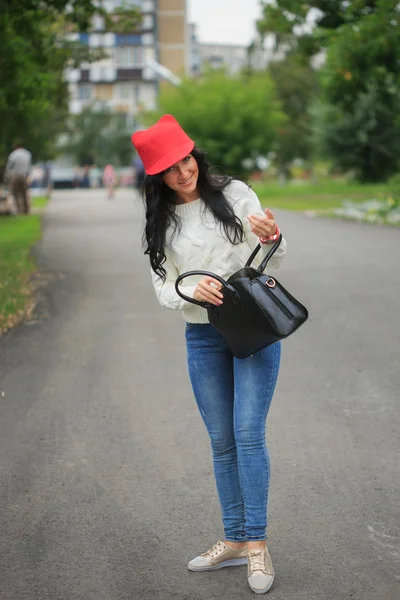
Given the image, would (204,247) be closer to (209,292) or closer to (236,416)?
(209,292)

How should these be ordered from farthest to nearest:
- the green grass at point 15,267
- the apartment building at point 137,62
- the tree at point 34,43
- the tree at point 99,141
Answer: the apartment building at point 137,62 → the tree at point 99,141 → the tree at point 34,43 → the green grass at point 15,267

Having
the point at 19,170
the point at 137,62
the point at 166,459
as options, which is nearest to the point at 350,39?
the point at 19,170

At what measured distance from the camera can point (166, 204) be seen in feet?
14.3

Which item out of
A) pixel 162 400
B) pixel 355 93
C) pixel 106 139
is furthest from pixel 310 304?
pixel 106 139

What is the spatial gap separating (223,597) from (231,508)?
A: 45 cm

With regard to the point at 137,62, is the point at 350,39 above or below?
above

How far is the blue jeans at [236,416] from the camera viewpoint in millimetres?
4242

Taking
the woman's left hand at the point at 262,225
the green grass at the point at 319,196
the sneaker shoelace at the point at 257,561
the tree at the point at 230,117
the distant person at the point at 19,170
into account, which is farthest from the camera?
the tree at the point at 230,117

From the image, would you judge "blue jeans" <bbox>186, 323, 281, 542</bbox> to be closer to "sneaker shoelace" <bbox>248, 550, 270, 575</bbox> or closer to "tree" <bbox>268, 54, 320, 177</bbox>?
"sneaker shoelace" <bbox>248, 550, 270, 575</bbox>

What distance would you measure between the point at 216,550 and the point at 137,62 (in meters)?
127

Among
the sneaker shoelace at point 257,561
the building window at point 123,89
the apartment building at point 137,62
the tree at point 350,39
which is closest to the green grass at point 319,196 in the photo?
the tree at point 350,39

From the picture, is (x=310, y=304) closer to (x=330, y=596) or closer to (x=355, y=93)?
(x=330, y=596)

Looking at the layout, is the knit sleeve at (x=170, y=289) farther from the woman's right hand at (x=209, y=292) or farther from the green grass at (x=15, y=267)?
the green grass at (x=15, y=267)

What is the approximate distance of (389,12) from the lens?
22344 millimetres
